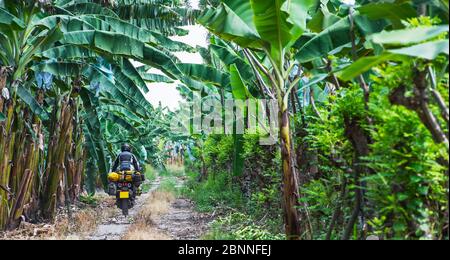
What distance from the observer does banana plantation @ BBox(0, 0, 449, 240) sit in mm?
3449

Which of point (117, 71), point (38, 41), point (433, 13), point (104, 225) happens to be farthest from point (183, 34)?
point (433, 13)

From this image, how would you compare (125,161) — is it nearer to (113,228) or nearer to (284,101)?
(113,228)

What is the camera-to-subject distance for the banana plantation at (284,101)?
3.45 meters

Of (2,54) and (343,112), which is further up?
(2,54)

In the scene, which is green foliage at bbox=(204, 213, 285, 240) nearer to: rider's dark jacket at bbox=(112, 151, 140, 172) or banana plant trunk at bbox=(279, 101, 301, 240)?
banana plant trunk at bbox=(279, 101, 301, 240)

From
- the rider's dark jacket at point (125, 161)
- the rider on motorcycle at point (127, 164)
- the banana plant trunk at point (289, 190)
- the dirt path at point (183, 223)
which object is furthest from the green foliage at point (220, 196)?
the banana plant trunk at point (289, 190)

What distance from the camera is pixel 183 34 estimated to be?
34.9 ft

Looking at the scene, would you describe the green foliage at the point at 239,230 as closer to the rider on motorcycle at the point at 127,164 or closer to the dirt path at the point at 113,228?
the dirt path at the point at 113,228

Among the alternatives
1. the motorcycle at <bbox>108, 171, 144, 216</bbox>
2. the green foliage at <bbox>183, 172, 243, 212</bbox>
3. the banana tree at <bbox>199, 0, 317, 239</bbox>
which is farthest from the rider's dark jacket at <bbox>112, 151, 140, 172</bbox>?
the banana tree at <bbox>199, 0, 317, 239</bbox>

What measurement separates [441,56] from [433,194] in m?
1.03

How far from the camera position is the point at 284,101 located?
5887mm

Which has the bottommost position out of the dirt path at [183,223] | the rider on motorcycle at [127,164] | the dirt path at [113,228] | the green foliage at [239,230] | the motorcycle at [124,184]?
the dirt path at [183,223]

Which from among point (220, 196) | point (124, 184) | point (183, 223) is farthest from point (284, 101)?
point (220, 196)

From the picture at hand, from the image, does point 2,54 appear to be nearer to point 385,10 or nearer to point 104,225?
A: point 104,225
